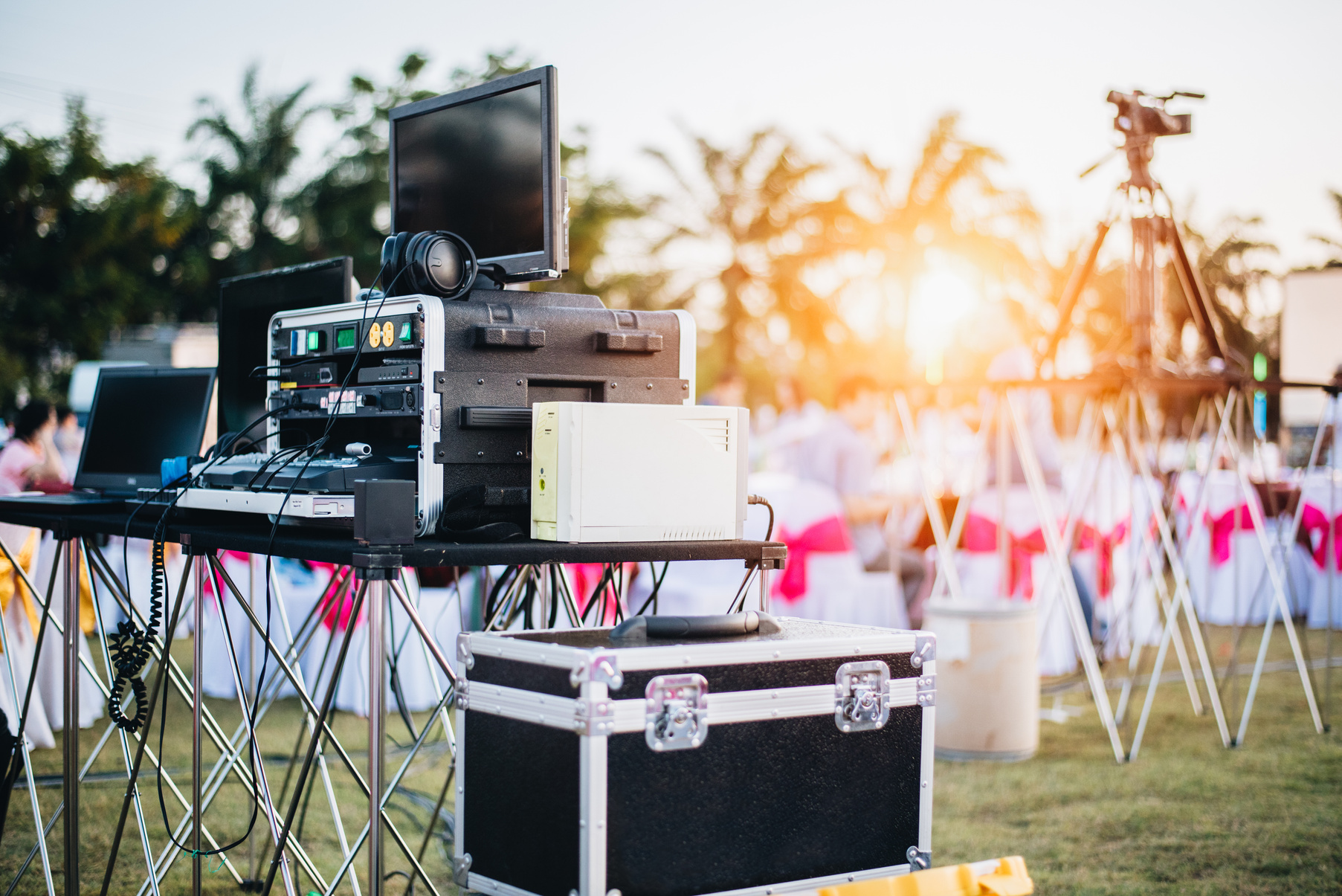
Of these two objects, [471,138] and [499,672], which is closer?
[499,672]

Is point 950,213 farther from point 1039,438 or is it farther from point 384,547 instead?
point 384,547

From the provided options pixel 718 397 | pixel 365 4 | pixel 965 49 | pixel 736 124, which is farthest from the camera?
pixel 736 124

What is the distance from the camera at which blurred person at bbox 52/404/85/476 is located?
28.1 feet

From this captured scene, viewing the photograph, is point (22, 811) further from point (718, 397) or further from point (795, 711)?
point (718, 397)

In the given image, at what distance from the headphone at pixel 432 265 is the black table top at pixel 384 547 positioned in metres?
0.48

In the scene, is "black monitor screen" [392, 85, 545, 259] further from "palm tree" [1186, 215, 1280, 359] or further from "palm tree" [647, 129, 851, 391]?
"palm tree" [1186, 215, 1280, 359]

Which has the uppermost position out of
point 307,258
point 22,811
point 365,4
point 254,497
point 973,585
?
point 365,4

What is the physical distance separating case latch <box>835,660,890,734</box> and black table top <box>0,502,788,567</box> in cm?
32

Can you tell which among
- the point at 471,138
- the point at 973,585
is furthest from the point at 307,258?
the point at 471,138

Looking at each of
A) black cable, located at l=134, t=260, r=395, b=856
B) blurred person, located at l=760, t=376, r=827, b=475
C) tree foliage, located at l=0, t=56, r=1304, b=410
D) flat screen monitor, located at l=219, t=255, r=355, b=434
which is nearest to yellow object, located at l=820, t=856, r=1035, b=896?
black cable, located at l=134, t=260, r=395, b=856

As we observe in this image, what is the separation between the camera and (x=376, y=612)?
1.78 m

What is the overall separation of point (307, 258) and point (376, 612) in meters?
22.3

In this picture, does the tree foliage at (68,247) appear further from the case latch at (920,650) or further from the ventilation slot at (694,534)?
the case latch at (920,650)

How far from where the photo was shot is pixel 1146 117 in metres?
4.53
